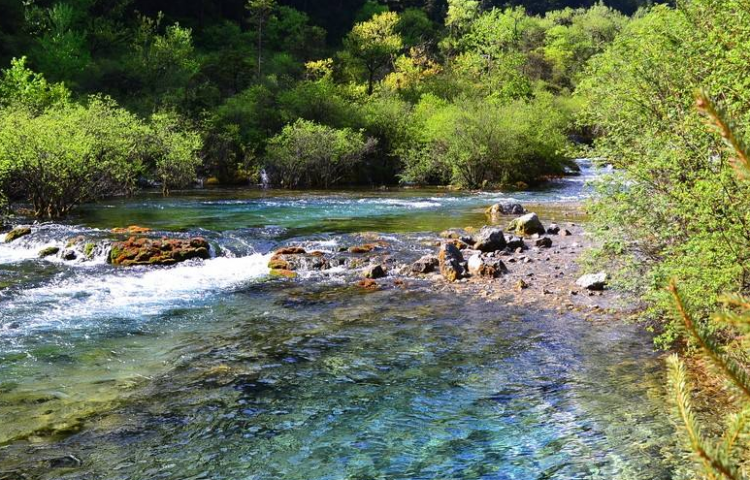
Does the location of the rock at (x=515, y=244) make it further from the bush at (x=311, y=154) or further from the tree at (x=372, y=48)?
the tree at (x=372, y=48)

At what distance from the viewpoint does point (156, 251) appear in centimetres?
2091

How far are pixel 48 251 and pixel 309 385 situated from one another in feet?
52.5

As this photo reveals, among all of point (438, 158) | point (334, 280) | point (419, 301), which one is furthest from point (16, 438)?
point (438, 158)

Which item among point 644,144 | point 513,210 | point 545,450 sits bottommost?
point 545,450

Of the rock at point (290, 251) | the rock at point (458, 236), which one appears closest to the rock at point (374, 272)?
the rock at point (290, 251)

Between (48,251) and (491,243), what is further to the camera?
(48,251)

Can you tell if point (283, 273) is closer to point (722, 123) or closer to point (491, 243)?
point (491, 243)

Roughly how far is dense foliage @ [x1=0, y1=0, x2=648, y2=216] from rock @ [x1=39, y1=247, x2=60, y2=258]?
240 inches

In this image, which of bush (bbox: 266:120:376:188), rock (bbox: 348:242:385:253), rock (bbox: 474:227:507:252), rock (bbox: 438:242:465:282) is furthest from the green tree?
rock (bbox: 438:242:465:282)

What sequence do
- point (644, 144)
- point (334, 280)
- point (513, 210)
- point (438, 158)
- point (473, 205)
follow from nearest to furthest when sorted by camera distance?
1. point (644, 144)
2. point (334, 280)
3. point (513, 210)
4. point (473, 205)
5. point (438, 158)

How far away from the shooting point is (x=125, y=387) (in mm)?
9875

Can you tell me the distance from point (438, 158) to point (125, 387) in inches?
1630

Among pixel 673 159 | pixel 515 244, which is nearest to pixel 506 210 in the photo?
pixel 515 244

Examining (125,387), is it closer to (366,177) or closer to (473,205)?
(473,205)
